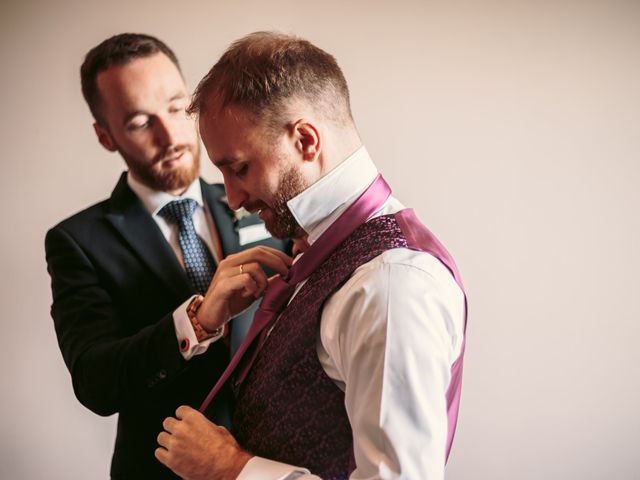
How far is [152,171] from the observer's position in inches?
61.1

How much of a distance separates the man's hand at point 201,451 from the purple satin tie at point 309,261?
4.7 inches

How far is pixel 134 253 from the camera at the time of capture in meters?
1.50

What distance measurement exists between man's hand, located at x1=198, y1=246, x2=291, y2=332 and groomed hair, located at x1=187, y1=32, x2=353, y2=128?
34cm

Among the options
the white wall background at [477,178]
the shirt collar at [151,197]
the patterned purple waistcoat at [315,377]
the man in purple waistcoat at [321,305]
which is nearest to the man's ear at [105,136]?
the shirt collar at [151,197]

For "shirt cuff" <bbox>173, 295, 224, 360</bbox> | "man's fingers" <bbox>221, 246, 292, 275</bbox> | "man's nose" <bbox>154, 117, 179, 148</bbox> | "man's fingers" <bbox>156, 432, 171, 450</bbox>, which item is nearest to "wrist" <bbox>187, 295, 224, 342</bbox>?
"shirt cuff" <bbox>173, 295, 224, 360</bbox>

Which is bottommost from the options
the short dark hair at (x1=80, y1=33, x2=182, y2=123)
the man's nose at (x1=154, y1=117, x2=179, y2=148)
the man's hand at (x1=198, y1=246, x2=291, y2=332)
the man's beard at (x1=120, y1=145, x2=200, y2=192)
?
the man's hand at (x1=198, y1=246, x2=291, y2=332)

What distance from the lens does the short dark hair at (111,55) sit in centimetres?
151

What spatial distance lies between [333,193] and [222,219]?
24.6 inches

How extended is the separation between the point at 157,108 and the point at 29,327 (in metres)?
0.87

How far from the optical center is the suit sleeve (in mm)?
1352

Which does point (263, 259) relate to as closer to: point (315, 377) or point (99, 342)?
point (315, 377)

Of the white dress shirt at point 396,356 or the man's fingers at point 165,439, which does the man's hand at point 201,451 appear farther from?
the white dress shirt at point 396,356

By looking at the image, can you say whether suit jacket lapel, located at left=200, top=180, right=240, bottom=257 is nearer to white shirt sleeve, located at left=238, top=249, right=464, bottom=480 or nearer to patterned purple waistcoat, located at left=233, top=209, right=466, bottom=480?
patterned purple waistcoat, located at left=233, top=209, right=466, bottom=480

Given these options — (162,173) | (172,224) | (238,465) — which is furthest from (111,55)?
(238,465)
